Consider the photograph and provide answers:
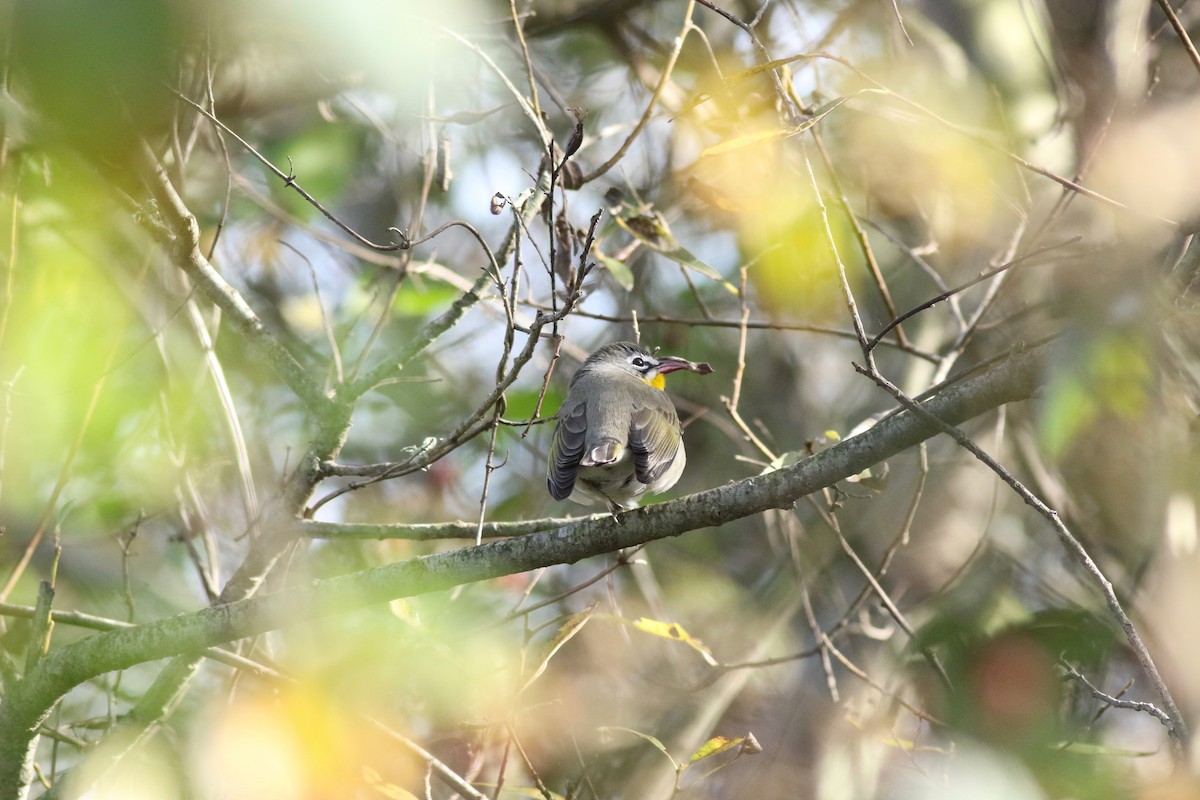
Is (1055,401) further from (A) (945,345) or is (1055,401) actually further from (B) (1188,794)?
(A) (945,345)

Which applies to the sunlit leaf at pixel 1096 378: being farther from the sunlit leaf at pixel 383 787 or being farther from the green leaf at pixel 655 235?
the sunlit leaf at pixel 383 787

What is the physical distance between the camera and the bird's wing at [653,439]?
13.8ft

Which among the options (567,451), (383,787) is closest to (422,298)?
(567,451)

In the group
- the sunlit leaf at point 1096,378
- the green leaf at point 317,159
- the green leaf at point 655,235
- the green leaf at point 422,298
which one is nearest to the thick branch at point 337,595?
the sunlit leaf at point 1096,378

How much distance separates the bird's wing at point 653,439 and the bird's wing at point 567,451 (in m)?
0.22

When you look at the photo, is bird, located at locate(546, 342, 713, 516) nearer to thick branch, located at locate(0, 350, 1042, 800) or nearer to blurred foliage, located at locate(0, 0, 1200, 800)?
blurred foliage, located at locate(0, 0, 1200, 800)

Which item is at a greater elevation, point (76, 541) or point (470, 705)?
point (76, 541)

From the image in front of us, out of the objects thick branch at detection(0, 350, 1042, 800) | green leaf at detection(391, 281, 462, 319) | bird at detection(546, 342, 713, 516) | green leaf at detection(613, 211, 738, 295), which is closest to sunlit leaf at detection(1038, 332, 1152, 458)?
thick branch at detection(0, 350, 1042, 800)

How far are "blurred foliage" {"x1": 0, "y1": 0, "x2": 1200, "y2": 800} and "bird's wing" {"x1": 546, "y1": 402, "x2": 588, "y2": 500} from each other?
0.33 metres

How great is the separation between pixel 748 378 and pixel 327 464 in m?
4.64

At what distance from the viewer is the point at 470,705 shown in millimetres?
4566

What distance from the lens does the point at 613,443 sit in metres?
4.13

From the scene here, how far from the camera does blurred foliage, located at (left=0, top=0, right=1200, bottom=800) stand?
3037 millimetres

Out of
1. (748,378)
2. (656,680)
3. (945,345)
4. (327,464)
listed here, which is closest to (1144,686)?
(945,345)
